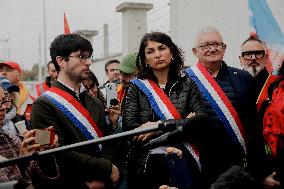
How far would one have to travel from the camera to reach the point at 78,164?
296 centimetres

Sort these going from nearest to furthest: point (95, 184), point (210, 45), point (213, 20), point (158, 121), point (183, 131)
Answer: point (183, 131), point (158, 121), point (95, 184), point (210, 45), point (213, 20)

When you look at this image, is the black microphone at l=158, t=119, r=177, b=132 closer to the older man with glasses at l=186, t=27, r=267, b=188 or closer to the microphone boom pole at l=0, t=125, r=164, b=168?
the microphone boom pole at l=0, t=125, r=164, b=168

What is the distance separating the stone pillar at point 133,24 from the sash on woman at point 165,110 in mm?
8772

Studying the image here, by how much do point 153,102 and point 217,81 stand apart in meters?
0.69

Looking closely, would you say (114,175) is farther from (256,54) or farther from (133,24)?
(133,24)

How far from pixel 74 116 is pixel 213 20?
562cm

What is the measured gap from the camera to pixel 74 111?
3.13m

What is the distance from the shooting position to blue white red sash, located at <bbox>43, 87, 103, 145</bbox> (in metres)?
3.10

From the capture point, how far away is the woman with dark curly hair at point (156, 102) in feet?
10.1

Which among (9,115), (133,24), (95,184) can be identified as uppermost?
(133,24)

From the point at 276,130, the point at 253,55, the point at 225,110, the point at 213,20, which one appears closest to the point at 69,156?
the point at 225,110

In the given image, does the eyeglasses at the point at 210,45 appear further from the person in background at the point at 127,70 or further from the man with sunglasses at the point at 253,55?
the person in background at the point at 127,70

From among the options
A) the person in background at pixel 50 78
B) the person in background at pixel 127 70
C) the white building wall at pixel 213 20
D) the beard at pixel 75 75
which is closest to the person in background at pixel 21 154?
the beard at pixel 75 75

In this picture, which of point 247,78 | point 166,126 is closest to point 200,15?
point 247,78
